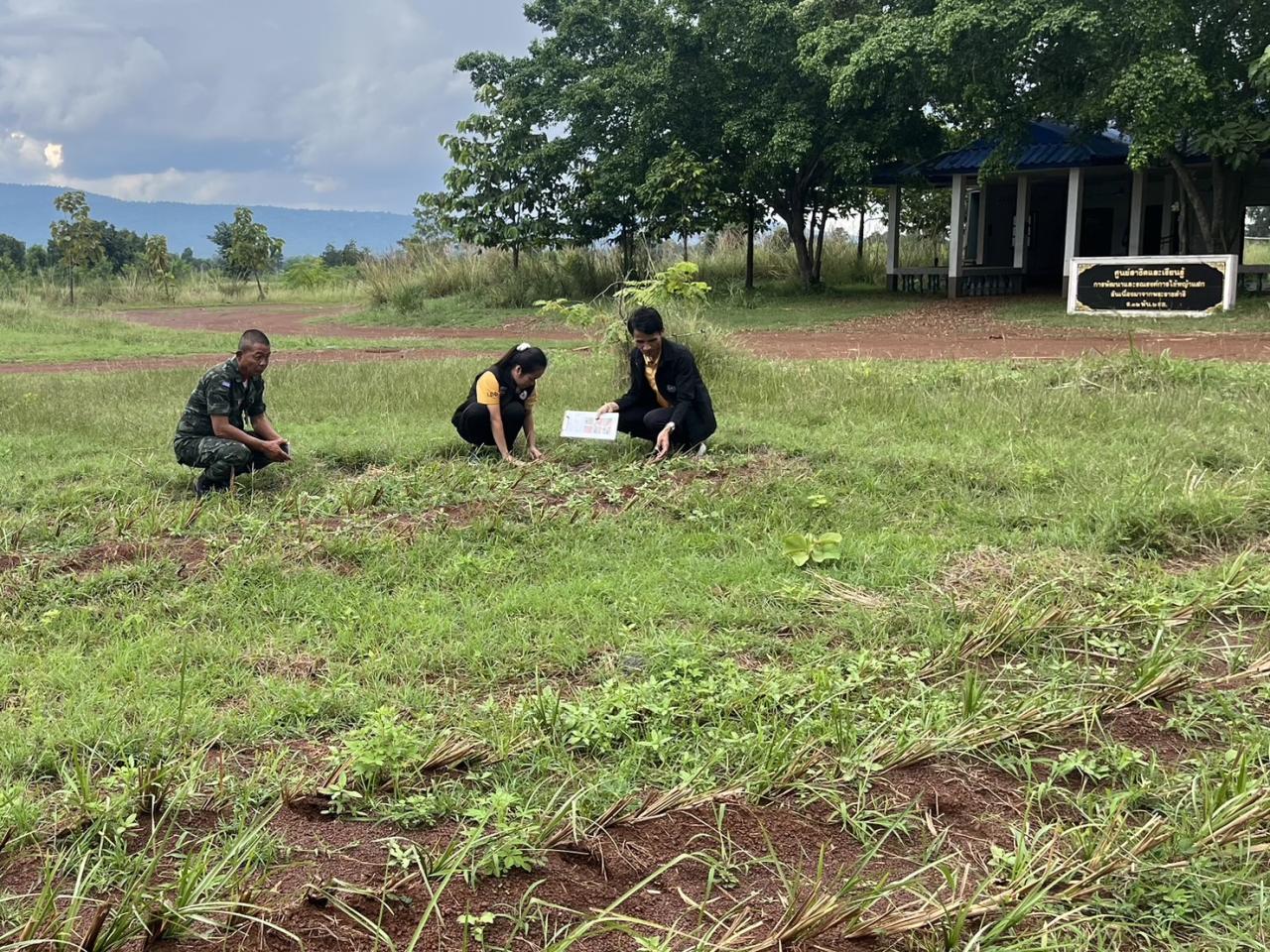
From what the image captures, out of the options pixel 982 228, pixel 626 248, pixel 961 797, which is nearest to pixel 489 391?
pixel 961 797

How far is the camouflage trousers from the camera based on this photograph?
5.47m

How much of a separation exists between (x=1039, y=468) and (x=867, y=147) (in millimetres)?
14833

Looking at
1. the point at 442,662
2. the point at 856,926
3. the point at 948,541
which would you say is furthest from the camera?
the point at 948,541

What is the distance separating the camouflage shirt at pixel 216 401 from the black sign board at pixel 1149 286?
13.1m

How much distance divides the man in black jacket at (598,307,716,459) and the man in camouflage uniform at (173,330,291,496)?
192 centimetres

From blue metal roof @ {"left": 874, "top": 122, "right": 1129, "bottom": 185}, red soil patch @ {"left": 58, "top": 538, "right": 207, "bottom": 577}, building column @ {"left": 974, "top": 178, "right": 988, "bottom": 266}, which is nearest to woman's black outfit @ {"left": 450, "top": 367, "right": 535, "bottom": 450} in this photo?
red soil patch @ {"left": 58, "top": 538, "right": 207, "bottom": 577}

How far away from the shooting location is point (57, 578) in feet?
13.8

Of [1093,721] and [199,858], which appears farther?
[1093,721]

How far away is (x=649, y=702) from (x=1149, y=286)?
563 inches

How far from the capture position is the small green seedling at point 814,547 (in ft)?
14.0

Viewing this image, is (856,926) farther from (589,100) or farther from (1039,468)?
(589,100)

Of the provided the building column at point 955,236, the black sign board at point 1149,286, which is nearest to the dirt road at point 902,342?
the building column at point 955,236

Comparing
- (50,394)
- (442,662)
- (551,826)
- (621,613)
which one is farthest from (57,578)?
(50,394)

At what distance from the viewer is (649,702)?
9.75 ft
